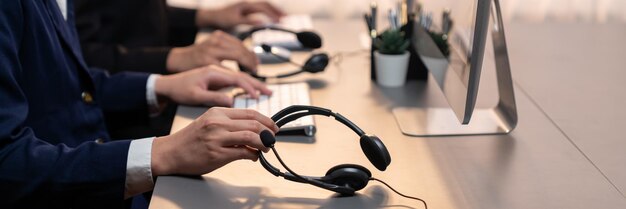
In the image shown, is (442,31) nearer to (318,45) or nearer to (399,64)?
(399,64)

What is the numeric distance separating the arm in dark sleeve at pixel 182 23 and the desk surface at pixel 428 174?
0.66 metres

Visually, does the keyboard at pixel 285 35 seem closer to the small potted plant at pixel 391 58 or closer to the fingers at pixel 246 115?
the small potted plant at pixel 391 58

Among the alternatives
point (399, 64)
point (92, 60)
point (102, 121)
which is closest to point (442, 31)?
point (399, 64)

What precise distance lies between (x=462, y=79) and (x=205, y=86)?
0.46 metres

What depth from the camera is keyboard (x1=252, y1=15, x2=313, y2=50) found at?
5.55 feet

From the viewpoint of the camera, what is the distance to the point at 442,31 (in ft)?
4.35

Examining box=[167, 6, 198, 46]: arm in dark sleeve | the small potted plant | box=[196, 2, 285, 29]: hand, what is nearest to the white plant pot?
the small potted plant

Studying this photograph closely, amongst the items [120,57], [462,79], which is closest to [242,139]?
[462,79]

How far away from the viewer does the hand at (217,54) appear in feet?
4.86

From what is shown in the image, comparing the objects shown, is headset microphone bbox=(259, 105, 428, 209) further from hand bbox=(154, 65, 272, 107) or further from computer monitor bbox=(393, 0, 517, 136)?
hand bbox=(154, 65, 272, 107)

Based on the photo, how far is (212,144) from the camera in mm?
950

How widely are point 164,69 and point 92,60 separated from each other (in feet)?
0.56

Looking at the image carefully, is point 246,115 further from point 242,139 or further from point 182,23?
point 182,23

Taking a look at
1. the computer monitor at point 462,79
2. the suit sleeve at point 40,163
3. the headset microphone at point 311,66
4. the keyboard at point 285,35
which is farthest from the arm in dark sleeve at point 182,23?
the suit sleeve at point 40,163
